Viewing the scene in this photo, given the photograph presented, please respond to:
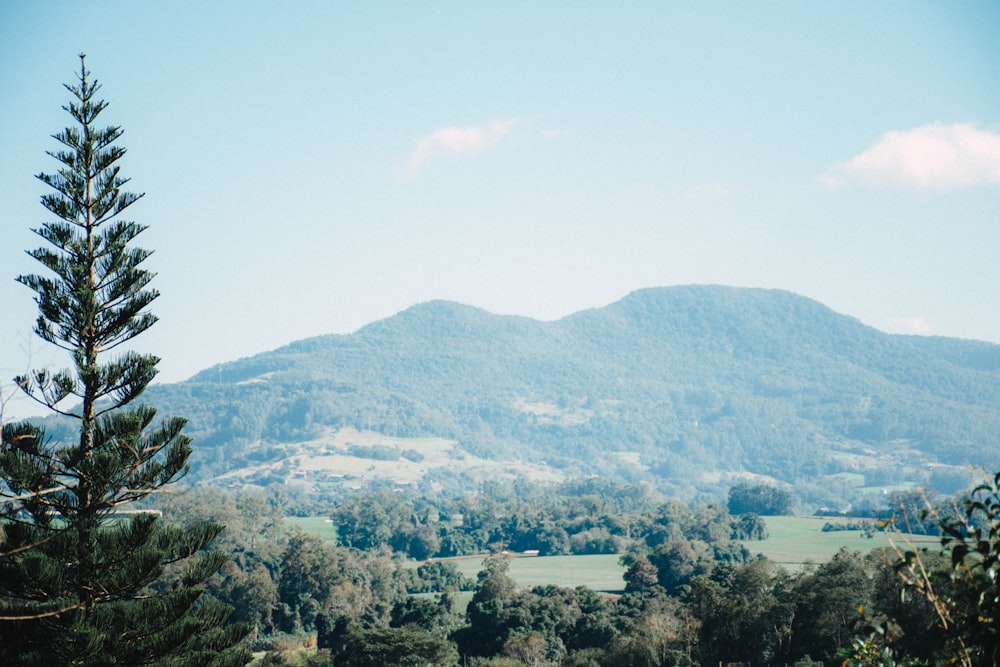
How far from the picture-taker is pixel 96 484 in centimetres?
1313

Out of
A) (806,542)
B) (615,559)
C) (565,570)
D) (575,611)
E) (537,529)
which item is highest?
(575,611)

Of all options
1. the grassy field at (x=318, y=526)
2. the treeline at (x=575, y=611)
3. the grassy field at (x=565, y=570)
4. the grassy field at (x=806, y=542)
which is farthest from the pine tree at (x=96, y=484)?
Answer: the grassy field at (x=318, y=526)

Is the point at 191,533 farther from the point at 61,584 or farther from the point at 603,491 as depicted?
the point at 603,491

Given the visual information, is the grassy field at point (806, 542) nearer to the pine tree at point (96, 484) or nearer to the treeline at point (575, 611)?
the treeline at point (575, 611)

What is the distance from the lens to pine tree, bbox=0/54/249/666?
40.5ft

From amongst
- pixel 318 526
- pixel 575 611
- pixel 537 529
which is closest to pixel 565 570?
pixel 537 529

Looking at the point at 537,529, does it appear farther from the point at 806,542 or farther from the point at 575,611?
the point at 575,611

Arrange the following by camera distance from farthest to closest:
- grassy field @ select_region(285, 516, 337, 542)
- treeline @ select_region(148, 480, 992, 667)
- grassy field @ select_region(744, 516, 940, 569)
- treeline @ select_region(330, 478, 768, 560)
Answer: grassy field @ select_region(285, 516, 337, 542)
treeline @ select_region(330, 478, 768, 560)
grassy field @ select_region(744, 516, 940, 569)
treeline @ select_region(148, 480, 992, 667)

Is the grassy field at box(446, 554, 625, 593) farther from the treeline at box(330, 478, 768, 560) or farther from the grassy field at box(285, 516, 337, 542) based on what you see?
the grassy field at box(285, 516, 337, 542)

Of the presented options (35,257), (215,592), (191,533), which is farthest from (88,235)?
(215,592)

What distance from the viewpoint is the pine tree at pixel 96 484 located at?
40.5 feet

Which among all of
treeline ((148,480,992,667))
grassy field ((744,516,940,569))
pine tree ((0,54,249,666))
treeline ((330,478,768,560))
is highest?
pine tree ((0,54,249,666))

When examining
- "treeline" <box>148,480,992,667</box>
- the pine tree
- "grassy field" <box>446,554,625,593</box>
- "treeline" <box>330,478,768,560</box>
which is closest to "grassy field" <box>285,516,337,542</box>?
"treeline" <box>330,478,768,560</box>

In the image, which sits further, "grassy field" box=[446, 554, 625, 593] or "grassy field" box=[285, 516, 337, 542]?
"grassy field" box=[285, 516, 337, 542]
